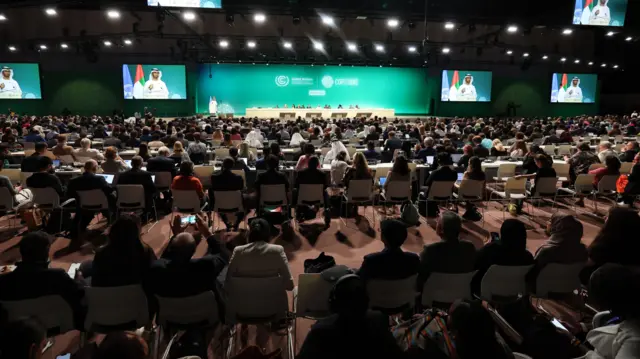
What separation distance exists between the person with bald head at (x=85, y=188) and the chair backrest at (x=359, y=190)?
3.61 meters

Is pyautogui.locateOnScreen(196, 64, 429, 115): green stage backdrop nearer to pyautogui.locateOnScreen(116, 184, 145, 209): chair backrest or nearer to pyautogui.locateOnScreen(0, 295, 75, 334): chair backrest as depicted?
pyautogui.locateOnScreen(116, 184, 145, 209): chair backrest

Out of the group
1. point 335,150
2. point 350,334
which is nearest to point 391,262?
point 350,334

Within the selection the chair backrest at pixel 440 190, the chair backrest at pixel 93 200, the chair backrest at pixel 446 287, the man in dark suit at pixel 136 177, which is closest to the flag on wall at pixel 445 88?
the chair backrest at pixel 440 190

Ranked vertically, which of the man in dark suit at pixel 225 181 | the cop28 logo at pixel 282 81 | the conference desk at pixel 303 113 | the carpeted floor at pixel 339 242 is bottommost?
the carpeted floor at pixel 339 242

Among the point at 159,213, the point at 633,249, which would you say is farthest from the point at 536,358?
the point at 159,213

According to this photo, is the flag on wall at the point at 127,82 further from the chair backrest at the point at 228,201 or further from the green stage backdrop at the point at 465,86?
the chair backrest at the point at 228,201

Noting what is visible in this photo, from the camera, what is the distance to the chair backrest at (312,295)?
10.0 ft

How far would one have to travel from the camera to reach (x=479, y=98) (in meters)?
26.2

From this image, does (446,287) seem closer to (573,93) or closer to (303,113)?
(303,113)

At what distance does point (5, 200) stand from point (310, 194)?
4.29 metres

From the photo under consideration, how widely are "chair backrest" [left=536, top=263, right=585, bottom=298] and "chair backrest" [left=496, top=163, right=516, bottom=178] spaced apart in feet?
15.2

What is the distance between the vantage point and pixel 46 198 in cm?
589

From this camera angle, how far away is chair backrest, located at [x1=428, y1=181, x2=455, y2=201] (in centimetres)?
657

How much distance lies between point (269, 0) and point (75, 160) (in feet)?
43.1
